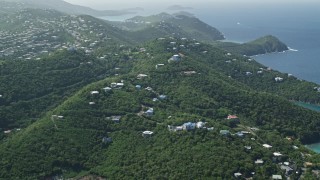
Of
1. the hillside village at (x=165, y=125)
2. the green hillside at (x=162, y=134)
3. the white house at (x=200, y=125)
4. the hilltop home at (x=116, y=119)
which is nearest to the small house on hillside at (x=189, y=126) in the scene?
the hillside village at (x=165, y=125)

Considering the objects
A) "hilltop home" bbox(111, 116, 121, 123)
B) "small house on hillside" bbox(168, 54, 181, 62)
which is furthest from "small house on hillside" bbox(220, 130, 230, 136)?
"small house on hillside" bbox(168, 54, 181, 62)

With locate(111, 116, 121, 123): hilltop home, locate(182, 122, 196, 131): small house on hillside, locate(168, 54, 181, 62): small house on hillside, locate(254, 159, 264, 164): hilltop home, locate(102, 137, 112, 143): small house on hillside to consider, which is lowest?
locate(102, 137, 112, 143): small house on hillside

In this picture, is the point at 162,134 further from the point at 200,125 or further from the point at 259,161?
the point at 259,161

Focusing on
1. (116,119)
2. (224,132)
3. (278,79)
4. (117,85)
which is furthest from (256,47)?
(224,132)

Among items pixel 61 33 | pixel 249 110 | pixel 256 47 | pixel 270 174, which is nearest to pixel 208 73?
pixel 249 110

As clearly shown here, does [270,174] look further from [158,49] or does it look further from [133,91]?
[158,49]

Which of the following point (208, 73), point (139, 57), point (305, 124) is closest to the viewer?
point (305, 124)

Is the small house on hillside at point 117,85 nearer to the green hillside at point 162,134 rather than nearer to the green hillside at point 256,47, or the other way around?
the green hillside at point 162,134

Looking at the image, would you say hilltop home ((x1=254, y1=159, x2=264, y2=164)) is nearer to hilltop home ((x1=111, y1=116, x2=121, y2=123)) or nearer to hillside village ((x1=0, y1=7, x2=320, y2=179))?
hillside village ((x1=0, y1=7, x2=320, y2=179))
